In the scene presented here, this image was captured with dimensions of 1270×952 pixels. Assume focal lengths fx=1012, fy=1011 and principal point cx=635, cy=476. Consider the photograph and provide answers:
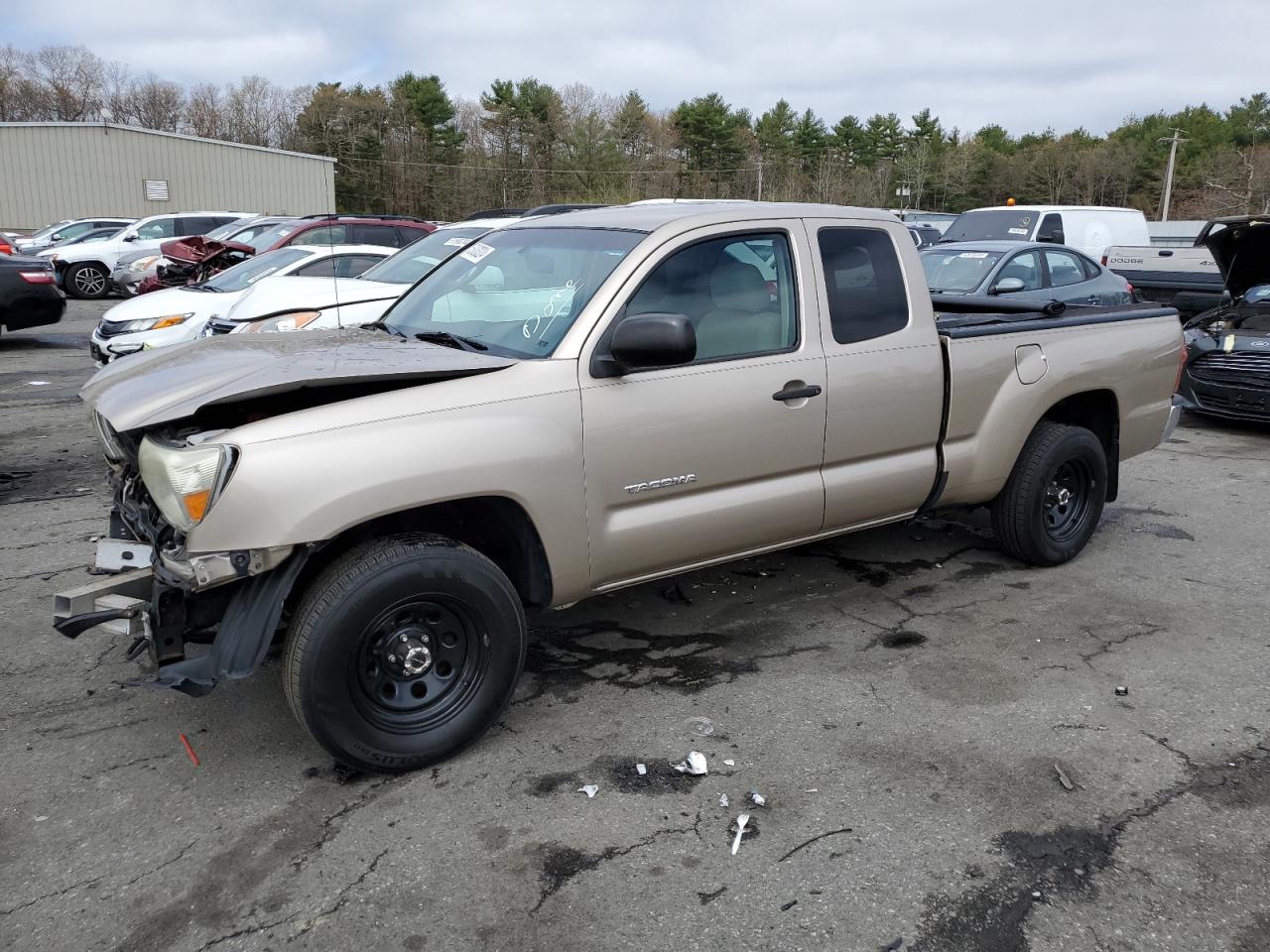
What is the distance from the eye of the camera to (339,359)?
3.56 m

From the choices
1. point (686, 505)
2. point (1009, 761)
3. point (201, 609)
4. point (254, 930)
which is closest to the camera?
point (254, 930)

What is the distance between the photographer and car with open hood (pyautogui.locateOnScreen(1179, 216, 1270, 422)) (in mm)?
8859

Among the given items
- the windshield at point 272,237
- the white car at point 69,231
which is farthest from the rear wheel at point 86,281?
the windshield at point 272,237

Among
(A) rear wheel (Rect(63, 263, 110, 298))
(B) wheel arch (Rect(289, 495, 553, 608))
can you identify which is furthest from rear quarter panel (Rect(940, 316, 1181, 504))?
(A) rear wheel (Rect(63, 263, 110, 298))

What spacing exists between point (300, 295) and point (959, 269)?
7100mm

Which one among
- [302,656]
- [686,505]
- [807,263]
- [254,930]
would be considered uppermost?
[807,263]

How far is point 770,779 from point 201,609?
6.44 feet

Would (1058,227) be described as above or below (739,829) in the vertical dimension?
above

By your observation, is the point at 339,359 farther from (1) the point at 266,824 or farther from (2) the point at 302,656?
(1) the point at 266,824

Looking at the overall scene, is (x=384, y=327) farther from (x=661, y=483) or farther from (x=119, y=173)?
(x=119, y=173)

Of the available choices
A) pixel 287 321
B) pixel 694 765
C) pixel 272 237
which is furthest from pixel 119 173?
pixel 694 765

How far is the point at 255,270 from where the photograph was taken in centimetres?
1145

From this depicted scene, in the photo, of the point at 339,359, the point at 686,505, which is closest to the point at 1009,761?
the point at 686,505

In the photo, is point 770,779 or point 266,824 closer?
point 266,824
